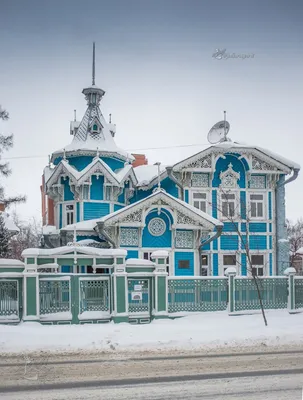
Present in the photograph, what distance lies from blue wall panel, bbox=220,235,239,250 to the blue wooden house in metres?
0.04

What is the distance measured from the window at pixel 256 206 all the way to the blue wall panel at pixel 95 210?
6.28 metres

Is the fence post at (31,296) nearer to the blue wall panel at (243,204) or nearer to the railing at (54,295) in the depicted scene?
the railing at (54,295)

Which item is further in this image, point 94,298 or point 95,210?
point 95,210

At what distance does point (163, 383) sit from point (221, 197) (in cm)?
1771

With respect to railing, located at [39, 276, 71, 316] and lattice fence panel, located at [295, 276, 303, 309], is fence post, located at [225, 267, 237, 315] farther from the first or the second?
railing, located at [39, 276, 71, 316]

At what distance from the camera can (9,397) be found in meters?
6.69

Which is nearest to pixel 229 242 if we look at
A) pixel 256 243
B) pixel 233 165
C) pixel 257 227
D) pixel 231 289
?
pixel 256 243

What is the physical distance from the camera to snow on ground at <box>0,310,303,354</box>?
11.3 metres

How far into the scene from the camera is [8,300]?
45.5ft

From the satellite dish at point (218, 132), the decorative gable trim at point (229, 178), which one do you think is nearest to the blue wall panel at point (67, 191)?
the decorative gable trim at point (229, 178)

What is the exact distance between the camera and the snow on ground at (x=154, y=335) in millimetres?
11320

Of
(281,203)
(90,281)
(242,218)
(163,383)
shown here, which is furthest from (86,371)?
(281,203)

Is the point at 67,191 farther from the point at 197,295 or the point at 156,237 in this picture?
the point at 197,295

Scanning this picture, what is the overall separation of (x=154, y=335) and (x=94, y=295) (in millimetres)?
2574
